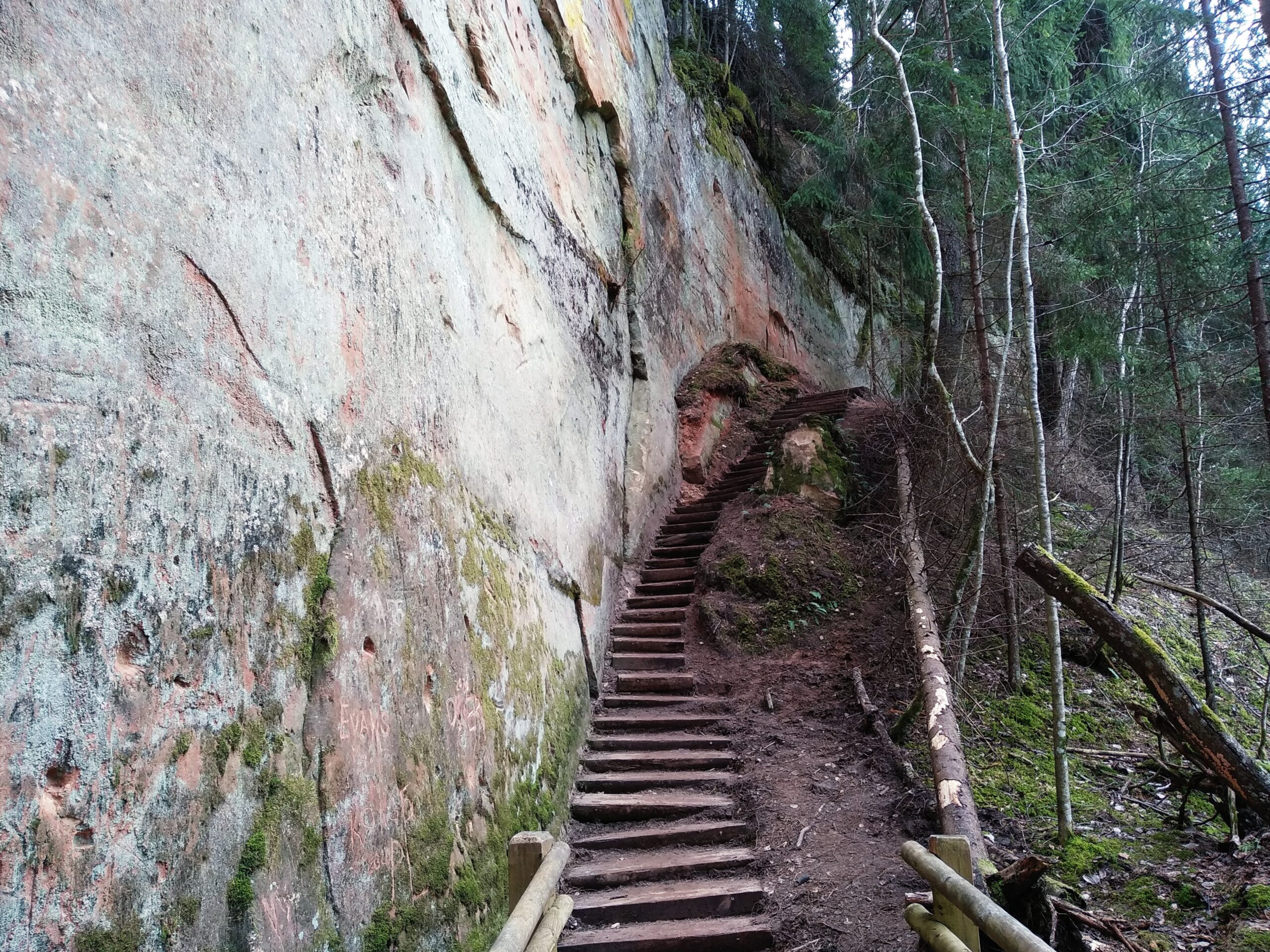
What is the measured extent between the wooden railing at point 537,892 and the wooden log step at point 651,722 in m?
4.03

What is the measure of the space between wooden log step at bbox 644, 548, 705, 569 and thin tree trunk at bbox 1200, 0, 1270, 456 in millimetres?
6201

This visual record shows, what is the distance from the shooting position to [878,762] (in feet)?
21.4

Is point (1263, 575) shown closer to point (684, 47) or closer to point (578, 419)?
point (578, 419)

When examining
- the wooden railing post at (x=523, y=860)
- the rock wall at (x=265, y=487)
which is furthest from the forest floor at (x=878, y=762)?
the wooden railing post at (x=523, y=860)

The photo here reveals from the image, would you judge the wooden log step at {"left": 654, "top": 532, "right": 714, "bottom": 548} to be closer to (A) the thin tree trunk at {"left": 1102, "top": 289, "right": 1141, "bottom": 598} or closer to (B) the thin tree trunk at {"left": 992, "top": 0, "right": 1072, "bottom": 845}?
(B) the thin tree trunk at {"left": 992, "top": 0, "right": 1072, "bottom": 845}

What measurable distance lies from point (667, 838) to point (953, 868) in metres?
2.95

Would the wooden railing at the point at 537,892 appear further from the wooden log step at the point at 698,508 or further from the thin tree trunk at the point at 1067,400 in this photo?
the thin tree trunk at the point at 1067,400

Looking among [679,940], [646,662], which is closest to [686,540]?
[646,662]

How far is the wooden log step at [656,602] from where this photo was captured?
373 inches

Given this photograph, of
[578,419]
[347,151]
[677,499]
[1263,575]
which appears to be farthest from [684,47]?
[1263,575]

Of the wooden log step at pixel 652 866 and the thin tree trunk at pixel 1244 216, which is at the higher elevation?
the thin tree trunk at pixel 1244 216

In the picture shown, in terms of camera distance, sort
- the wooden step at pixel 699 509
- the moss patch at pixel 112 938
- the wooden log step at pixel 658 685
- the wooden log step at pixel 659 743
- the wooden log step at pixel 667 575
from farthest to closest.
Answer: the wooden step at pixel 699 509 < the wooden log step at pixel 667 575 < the wooden log step at pixel 658 685 < the wooden log step at pixel 659 743 < the moss patch at pixel 112 938

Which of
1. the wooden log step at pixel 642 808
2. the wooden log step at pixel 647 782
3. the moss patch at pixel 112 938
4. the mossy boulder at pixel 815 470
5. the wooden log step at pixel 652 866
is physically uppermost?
the mossy boulder at pixel 815 470

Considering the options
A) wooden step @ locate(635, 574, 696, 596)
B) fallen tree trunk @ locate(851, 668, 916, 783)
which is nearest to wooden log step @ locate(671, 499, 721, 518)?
wooden step @ locate(635, 574, 696, 596)
